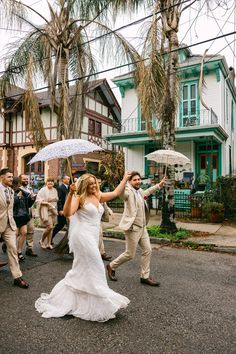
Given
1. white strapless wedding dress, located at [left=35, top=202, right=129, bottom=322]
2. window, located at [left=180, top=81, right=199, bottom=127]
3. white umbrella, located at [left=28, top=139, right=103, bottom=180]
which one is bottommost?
white strapless wedding dress, located at [left=35, top=202, right=129, bottom=322]

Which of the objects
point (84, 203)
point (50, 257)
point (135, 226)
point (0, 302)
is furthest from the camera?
point (50, 257)

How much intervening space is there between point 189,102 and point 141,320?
1335 cm

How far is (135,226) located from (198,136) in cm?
965

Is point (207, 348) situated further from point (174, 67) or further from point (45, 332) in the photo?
point (174, 67)

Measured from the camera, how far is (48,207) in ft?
23.1

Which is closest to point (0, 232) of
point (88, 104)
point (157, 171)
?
point (157, 171)

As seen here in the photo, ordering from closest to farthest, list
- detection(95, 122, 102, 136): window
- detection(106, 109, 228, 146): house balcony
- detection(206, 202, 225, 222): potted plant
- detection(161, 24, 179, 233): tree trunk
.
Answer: detection(161, 24, 179, 233): tree trunk < detection(206, 202, 225, 222): potted plant < detection(106, 109, 228, 146): house balcony < detection(95, 122, 102, 136): window

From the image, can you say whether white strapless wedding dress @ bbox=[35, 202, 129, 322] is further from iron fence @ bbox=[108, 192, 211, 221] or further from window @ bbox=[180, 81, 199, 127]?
window @ bbox=[180, 81, 199, 127]

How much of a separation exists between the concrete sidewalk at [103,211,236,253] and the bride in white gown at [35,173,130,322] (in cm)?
371

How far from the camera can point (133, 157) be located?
53.8ft

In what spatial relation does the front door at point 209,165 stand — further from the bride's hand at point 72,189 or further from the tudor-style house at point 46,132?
the bride's hand at point 72,189

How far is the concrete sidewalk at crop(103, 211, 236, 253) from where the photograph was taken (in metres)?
7.27

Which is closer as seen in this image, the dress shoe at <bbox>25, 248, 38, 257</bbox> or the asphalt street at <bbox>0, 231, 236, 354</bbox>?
the asphalt street at <bbox>0, 231, 236, 354</bbox>

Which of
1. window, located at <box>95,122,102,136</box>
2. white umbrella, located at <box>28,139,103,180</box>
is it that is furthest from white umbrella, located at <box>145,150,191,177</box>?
window, located at <box>95,122,102,136</box>
